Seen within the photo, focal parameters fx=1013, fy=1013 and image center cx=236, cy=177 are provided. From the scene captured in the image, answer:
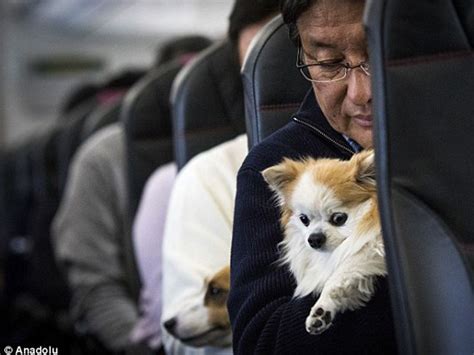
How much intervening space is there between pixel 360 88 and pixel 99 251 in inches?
70.9

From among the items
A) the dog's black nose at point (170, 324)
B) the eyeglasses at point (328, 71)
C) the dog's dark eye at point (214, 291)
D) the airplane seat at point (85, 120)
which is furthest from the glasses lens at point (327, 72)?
the airplane seat at point (85, 120)

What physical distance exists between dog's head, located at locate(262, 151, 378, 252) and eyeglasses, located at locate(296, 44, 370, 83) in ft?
0.32

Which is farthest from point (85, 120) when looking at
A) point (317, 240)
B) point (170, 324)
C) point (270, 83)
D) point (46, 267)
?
point (317, 240)

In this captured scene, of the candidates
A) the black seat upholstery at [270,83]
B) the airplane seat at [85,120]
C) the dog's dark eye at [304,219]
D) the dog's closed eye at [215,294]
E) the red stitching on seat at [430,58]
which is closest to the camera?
the red stitching on seat at [430,58]

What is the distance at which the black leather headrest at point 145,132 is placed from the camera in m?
2.45

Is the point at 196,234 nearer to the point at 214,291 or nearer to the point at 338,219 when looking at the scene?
the point at 214,291

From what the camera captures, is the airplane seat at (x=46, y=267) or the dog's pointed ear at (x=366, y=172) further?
the airplane seat at (x=46, y=267)

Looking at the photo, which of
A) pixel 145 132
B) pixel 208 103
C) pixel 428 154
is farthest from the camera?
pixel 145 132

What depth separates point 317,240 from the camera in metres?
1.07

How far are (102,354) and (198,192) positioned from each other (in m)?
1.36

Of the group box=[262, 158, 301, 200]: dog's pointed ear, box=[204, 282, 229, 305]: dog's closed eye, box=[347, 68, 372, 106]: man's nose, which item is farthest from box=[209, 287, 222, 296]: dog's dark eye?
box=[347, 68, 372, 106]: man's nose

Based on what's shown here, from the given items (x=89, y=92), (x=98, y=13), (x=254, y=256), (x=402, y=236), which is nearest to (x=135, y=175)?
(x=254, y=256)

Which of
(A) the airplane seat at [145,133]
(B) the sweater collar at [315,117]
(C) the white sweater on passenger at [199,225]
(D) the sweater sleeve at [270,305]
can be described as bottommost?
(A) the airplane seat at [145,133]

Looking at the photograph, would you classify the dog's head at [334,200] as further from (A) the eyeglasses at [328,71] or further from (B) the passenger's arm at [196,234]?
(B) the passenger's arm at [196,234]
